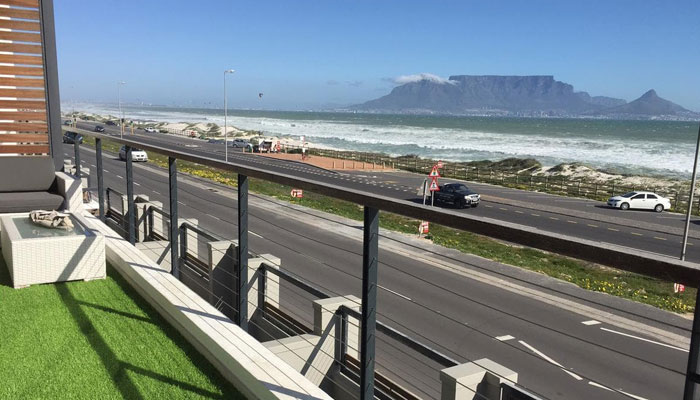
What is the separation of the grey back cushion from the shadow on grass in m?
3.75

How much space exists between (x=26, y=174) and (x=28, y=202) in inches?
39.4

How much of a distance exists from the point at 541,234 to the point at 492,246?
17811 mm

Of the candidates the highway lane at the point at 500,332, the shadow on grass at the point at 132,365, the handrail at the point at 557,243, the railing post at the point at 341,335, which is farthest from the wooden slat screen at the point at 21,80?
the handrail at the point at 557,243

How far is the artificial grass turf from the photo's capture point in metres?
2.69

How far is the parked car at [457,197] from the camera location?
2730cm

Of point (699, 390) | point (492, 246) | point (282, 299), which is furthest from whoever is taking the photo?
point (492, 246)

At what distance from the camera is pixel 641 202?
3052cm

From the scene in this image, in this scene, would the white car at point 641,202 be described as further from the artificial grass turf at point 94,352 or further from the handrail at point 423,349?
the artificial grass turf at point 94,352

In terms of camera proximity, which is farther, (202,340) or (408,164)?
(408,164)

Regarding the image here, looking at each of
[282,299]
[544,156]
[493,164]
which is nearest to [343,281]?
[282,299]

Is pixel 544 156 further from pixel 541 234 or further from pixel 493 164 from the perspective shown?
pixel 541 234

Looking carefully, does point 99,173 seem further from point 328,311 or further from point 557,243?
point 557,243

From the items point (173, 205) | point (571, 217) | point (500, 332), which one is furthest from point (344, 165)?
point (173, 205)

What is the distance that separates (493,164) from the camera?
60969 millimetres
